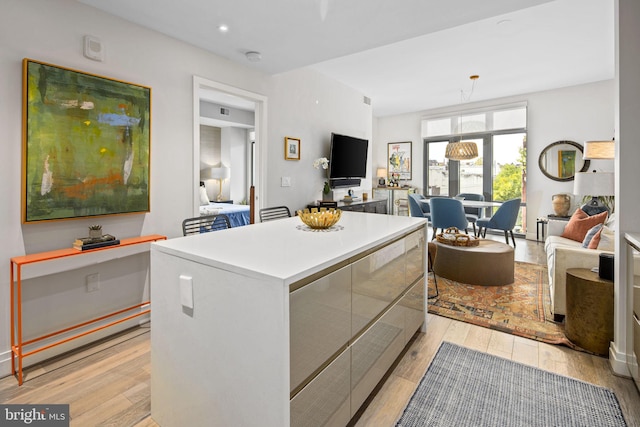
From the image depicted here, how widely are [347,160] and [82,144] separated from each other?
3638 mm

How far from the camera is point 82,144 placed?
89.7 inches

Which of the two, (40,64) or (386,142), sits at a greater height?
(386,142)

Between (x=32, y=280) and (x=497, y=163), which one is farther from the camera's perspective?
(x=497, y=163)

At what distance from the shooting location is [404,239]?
1.99 metres

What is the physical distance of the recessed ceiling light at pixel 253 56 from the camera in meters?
3.22

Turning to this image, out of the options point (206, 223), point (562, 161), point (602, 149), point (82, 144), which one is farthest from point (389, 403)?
point (562, 161)

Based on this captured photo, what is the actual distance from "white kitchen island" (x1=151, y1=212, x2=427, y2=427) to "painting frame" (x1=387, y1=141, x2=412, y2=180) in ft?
20.2

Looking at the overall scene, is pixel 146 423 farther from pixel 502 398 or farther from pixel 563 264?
pixel 563 264

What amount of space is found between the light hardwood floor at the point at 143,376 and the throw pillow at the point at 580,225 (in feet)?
6.89

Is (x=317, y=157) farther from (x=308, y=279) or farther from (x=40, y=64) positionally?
(x=308, y=279)

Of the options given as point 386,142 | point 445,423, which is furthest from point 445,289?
A: point 386,142

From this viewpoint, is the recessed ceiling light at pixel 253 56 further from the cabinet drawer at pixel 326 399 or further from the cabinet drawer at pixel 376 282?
the cabinet drawer at pixel 326 399

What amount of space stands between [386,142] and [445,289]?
17.0 ft

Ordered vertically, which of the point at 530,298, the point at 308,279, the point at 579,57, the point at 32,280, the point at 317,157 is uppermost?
the point at 579,57
